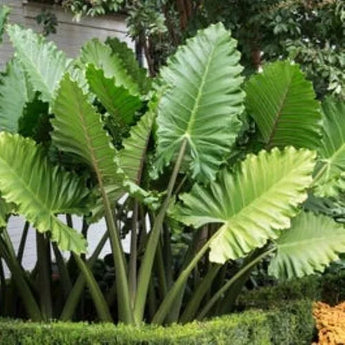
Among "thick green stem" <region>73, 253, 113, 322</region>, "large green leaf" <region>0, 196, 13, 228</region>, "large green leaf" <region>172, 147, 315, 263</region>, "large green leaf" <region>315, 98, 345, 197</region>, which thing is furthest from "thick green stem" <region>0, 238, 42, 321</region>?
"large green leaf" <region>315, 98, 345, 197</region>

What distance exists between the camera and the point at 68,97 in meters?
3.47

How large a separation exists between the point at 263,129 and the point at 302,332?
1435 mm

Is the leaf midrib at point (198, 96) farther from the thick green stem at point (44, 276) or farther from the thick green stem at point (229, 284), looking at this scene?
the thick green stem at point (44, 276)

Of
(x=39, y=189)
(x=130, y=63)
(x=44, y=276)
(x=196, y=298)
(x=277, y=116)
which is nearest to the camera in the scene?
(x=39, y=189)

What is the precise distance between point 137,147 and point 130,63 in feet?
5.57

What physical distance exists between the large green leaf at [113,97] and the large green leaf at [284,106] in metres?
0.86

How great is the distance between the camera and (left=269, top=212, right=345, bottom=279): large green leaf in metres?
3.98

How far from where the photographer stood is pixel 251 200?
3.91 metres

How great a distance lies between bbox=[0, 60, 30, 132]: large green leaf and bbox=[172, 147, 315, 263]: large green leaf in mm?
1311

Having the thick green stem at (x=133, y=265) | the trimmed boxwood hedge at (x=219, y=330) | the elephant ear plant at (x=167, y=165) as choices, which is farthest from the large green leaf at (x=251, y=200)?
the trimmed boxwood hedge at (x=219, y=330)

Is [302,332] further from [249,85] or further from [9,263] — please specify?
[9,263]

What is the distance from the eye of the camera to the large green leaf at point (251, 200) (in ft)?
12.1

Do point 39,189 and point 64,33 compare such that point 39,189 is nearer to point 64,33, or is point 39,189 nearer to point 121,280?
point 121,280

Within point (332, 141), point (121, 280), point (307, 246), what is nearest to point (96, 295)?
point (121, 280)
